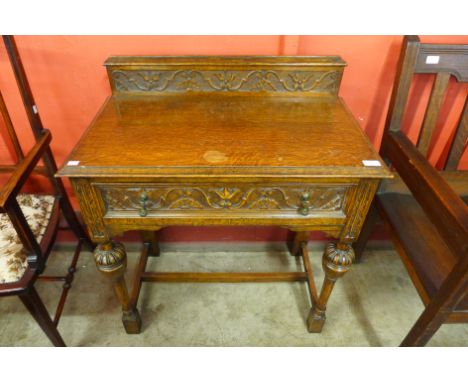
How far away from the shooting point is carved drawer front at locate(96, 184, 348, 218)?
0.97m

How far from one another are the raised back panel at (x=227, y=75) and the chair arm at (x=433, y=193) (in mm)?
334

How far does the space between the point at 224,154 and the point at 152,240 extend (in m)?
0.97

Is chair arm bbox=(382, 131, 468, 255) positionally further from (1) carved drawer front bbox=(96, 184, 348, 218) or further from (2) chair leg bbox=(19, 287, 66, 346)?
(2) chair leg bbox=(19, 287, 66, 346)

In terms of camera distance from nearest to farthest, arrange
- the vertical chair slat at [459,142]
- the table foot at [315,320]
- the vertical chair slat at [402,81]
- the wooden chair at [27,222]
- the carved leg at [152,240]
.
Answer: the wooden chair at [27,222] < the vertical chair slat at [402,81] < the vertical chair slat at [459,142] < the table foot at [315,320] < the carved leg at [152,240]

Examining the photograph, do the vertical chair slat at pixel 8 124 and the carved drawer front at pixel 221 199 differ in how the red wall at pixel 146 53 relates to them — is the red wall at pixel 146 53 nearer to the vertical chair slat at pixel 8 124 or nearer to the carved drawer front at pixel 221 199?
the vertical chair slat at pixel 8 124

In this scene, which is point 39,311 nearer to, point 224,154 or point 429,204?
point 224,154

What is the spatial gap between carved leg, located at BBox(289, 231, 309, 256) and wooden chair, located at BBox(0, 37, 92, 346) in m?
1.14

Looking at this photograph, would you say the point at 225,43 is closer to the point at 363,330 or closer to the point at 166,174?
the point at 166,174

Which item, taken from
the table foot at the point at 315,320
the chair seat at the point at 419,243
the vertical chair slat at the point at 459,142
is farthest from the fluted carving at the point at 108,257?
the vertical chair slat at the point at 459,142

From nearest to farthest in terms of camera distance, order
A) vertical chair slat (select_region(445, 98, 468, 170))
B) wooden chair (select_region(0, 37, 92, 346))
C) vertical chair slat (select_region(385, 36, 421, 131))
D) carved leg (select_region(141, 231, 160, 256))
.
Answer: wooden chair (select_region(0, 37, 92, 346)) → vertical chair slat (select_region(385, 36, 421, 131)) → vertical chair slat (select_region(445, 98, 468, 170)) → carved leg (select_region(141, 231, 160, 256))

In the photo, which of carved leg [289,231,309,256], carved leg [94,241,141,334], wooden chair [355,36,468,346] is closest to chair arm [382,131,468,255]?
wooden chair [355,36,468,346]

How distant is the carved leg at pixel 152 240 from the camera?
173cm

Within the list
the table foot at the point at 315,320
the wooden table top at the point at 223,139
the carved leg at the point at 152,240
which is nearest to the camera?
the wooden table top at the point at 223,139
